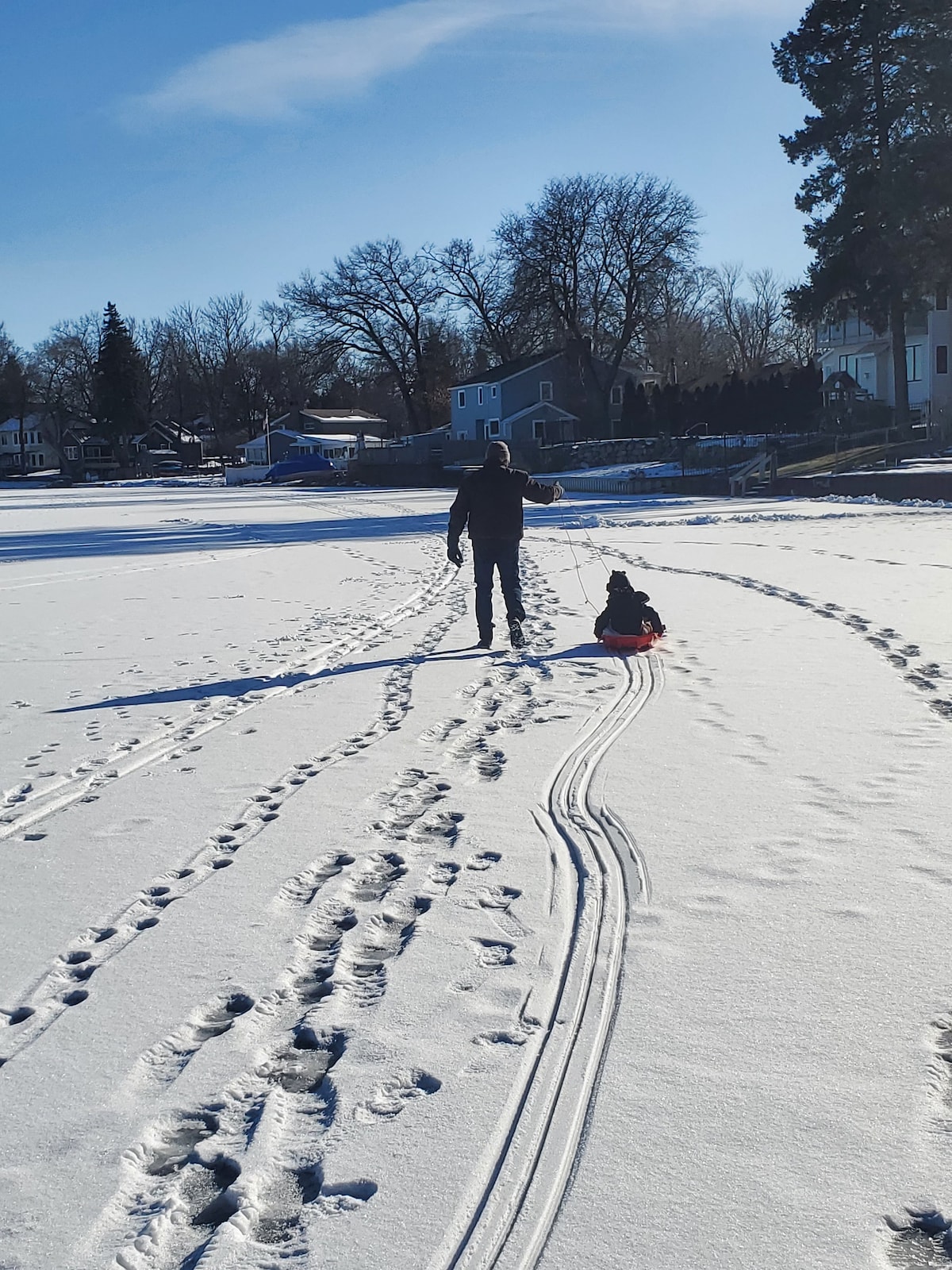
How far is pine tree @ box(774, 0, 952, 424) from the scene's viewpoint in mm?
34656

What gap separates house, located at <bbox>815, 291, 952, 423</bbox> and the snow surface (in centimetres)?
3845

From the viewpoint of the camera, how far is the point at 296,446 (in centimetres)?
9550

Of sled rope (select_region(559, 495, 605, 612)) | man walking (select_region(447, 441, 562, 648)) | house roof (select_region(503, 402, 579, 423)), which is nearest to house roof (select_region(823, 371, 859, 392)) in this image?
sled rope (select_region(559, 495, 605, 612))

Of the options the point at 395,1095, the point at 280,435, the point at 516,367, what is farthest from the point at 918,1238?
the point at 280,435

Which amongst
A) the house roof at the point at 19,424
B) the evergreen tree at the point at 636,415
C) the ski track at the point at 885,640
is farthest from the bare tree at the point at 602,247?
the house roof at the point at 19,424

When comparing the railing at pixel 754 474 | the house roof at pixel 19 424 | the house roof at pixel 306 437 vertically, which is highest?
the house roof at pixel 19 424

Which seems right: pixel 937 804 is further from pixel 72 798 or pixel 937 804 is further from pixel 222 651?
pixel 222 651

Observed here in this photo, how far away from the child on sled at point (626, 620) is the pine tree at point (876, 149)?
29809 millimetres

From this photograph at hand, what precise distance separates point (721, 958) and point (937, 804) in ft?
6.63

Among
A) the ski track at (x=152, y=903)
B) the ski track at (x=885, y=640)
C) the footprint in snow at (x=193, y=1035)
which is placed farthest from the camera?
the ski track at (x=885, y=640)

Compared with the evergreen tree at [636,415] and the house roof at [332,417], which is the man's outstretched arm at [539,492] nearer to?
the evergreen tree at [636,415]

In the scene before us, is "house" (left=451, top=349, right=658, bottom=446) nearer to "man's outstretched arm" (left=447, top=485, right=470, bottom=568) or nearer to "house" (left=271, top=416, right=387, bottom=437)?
"house" (left=271, top=416, right=387, bottom=437)

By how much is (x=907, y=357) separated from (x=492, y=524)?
47.8m

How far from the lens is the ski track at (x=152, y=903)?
142 inches
